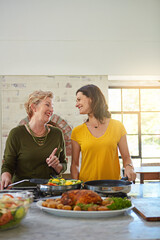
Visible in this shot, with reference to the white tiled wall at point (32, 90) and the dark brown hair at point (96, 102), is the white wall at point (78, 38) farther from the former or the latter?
the dark brown hair at point (96, 102)

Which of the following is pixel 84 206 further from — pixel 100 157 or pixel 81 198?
pixel 100 157

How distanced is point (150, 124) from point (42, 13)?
3.88 m

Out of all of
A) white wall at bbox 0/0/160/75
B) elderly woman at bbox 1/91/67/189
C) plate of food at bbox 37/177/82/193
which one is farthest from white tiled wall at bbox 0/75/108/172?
plate of food at bbox 37/177/82/193

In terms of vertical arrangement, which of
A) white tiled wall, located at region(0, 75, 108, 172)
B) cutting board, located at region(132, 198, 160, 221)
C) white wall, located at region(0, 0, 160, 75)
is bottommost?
cutting board, located at region(132, 198, 160, 221)

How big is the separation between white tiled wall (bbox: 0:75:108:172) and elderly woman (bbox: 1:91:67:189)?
3168 millimetres

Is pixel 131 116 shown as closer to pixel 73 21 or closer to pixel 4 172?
pixel 73 21

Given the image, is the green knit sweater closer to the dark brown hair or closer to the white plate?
the dark brown hair

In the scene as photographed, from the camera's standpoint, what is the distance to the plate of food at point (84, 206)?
1212 mm

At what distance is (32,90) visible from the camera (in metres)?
5.53

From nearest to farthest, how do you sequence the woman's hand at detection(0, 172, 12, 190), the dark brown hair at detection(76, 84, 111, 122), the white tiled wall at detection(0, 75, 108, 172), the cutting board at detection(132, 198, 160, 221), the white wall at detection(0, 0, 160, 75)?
1. the cutting board at detection(132, 198, 160, 221)
2. the woman's hand at detection(0, 172, 12, 190)
3. the dark brown hair at detection(76, 84, 111, 122)
4. the white tiled wall at detection(0, 75, 108, 172)
5. the white wall at detection(0, 0, 160, 75)

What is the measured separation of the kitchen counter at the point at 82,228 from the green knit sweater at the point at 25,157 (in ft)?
2.93

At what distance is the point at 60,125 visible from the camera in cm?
548

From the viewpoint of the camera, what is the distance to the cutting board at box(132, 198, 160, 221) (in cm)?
120

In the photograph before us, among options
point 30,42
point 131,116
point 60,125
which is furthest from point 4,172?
point 131,116
